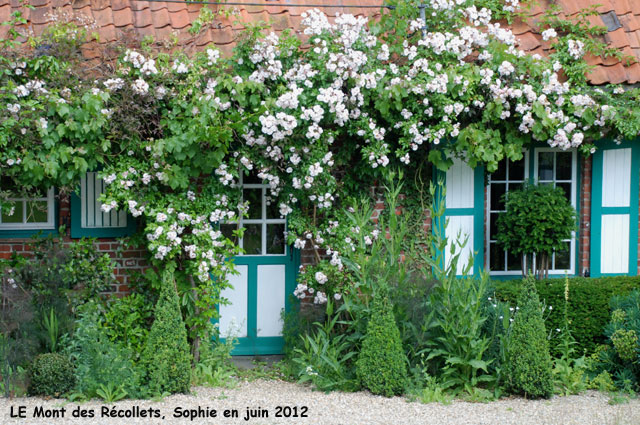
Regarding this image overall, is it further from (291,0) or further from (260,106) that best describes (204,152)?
(291,0)

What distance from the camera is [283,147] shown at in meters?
7.38

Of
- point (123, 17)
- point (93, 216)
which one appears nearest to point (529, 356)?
point (93, 216)

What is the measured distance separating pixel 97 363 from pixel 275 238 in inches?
103

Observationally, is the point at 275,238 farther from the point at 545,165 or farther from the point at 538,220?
the point at 545,165

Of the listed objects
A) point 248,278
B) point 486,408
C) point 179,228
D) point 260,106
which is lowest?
point 486,408

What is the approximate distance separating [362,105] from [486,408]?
315cm

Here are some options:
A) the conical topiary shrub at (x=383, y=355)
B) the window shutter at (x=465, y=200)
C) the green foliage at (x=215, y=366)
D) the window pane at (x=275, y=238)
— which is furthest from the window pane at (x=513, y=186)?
the green foliage at (x=215, y=366)

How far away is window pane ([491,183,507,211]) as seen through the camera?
8289mm

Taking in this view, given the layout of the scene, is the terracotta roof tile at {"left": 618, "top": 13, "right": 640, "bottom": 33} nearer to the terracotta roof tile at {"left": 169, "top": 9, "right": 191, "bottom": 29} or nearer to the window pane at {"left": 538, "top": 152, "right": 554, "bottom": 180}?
the window pane at {"left": 538, "top": 152, "right": 554, "bottom": 180}

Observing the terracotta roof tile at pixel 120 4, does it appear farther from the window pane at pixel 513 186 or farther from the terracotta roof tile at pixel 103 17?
the window pane at pixel 513 186

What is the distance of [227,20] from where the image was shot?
802 centimetres

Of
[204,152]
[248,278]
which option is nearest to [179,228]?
[204,152]

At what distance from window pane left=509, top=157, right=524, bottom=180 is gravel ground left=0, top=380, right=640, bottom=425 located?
2695 millimetres

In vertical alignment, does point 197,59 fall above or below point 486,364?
above
